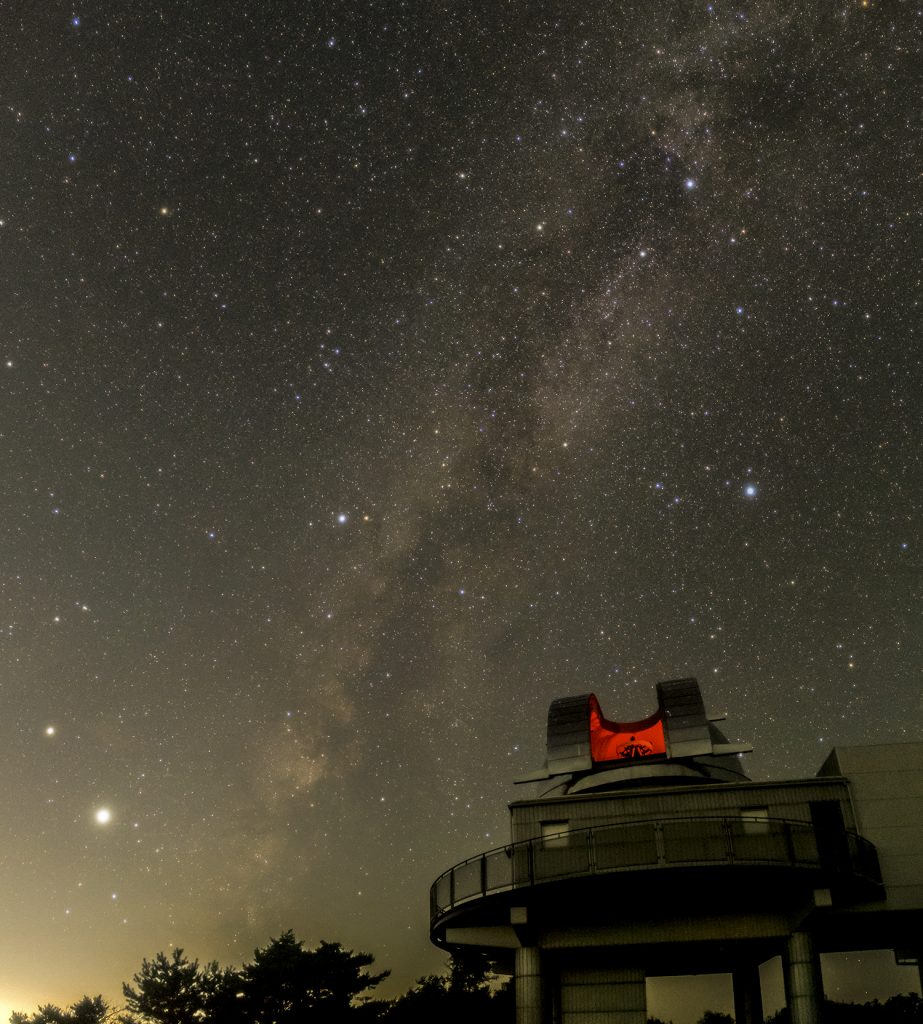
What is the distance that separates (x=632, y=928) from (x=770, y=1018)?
49.0 metres

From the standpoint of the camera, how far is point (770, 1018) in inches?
2442

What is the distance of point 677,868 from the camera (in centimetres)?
2097

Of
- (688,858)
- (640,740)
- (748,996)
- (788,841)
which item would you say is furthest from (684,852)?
(748,996)

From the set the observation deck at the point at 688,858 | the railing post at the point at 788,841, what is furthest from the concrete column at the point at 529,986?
the railing post at the point at 788,841

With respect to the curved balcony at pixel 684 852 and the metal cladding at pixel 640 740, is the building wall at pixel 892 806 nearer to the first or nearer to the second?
the curved balcony at pixel 684 852

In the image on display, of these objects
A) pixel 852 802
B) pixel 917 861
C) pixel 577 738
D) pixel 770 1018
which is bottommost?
pixel 770 1018

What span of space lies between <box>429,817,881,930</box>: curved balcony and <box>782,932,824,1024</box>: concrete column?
2.26 m

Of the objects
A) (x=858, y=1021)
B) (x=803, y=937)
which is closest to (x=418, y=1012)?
(x=858, y=1021)

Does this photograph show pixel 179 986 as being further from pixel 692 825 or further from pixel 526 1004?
pixel 692 825

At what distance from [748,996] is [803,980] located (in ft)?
28.2

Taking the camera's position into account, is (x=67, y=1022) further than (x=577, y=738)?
Yes

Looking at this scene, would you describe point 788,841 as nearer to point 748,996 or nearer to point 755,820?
point 755,820

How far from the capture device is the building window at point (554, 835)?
23.5 metres

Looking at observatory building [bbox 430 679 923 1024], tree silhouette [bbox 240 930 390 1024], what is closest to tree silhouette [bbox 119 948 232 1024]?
tree silhouette [bbox 240 930 390 1024]
